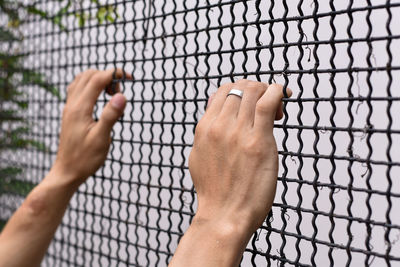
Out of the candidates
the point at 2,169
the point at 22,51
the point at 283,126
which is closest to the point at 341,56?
the point at 283,126

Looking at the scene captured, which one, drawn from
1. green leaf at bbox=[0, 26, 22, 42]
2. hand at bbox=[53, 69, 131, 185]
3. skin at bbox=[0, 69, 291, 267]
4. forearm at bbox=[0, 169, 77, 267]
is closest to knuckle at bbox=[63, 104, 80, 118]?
hand at bbox=[53, 69, 131, 185]

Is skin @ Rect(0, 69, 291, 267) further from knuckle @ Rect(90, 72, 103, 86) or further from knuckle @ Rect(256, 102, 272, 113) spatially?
knuckle @ Rect(90, 72, 103, 86)

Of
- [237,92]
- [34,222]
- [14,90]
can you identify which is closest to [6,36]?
[14,90]

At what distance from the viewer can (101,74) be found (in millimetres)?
911

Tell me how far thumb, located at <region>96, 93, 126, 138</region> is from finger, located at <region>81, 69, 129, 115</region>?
54mm

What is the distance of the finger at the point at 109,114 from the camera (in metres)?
0.85

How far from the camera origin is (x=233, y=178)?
55 centimetres

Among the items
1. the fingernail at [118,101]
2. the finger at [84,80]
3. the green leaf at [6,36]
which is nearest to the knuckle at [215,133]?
the fingernail at [118,101]

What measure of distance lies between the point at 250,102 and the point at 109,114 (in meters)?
0.35

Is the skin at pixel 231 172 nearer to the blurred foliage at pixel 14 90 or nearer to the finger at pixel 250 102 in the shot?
the finger at pixel 250 102

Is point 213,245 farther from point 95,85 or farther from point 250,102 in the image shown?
point 95,85

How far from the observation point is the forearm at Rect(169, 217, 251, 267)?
20.7 inches

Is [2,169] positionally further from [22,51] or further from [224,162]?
[224,162]

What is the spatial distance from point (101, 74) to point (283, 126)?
1.33 feet
